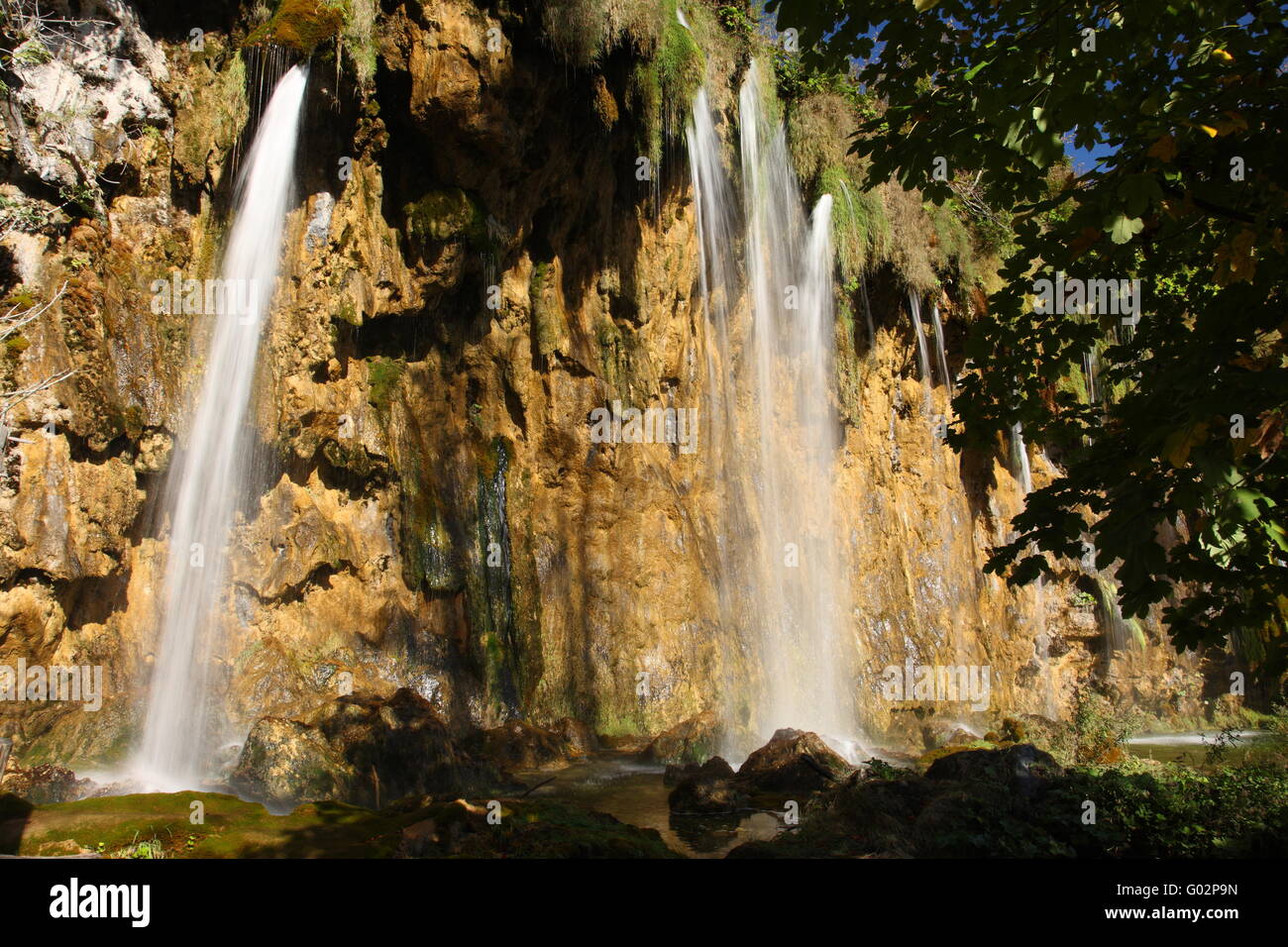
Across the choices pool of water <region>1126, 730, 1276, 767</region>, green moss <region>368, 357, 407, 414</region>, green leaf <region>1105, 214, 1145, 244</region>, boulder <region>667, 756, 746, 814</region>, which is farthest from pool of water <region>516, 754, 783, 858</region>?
pool of water <region>1126, 730, 1276, 767</region>

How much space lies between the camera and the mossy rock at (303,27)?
1073cm

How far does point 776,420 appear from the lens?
54.7 feet

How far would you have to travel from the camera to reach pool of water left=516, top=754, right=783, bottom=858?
6844mm

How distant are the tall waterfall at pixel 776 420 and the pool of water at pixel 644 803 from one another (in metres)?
4.16

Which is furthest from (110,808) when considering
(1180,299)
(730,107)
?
(730,107)

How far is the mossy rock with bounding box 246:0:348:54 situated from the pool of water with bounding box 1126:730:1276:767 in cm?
1461

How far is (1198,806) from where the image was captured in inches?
224

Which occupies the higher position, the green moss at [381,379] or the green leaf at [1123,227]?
the green moss at [381,379]

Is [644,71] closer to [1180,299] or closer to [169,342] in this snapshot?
[169,342]

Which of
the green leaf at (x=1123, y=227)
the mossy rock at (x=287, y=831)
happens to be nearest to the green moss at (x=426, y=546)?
the mossy rock at (x=287, y=831)

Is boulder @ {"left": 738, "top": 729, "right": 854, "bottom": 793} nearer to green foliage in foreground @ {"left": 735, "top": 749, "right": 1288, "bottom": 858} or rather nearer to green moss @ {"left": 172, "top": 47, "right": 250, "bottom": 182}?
green foliage in foreground @ {"left": 735, "top": 749, "right": 1288, "bottom": 858}

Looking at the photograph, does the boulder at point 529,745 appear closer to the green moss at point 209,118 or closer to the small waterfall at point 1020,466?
the green moss at point 209,118

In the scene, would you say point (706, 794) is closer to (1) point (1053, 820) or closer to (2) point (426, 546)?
(1) point (1053, 820)

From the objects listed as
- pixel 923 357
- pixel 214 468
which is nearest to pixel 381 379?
pixel 214 468
